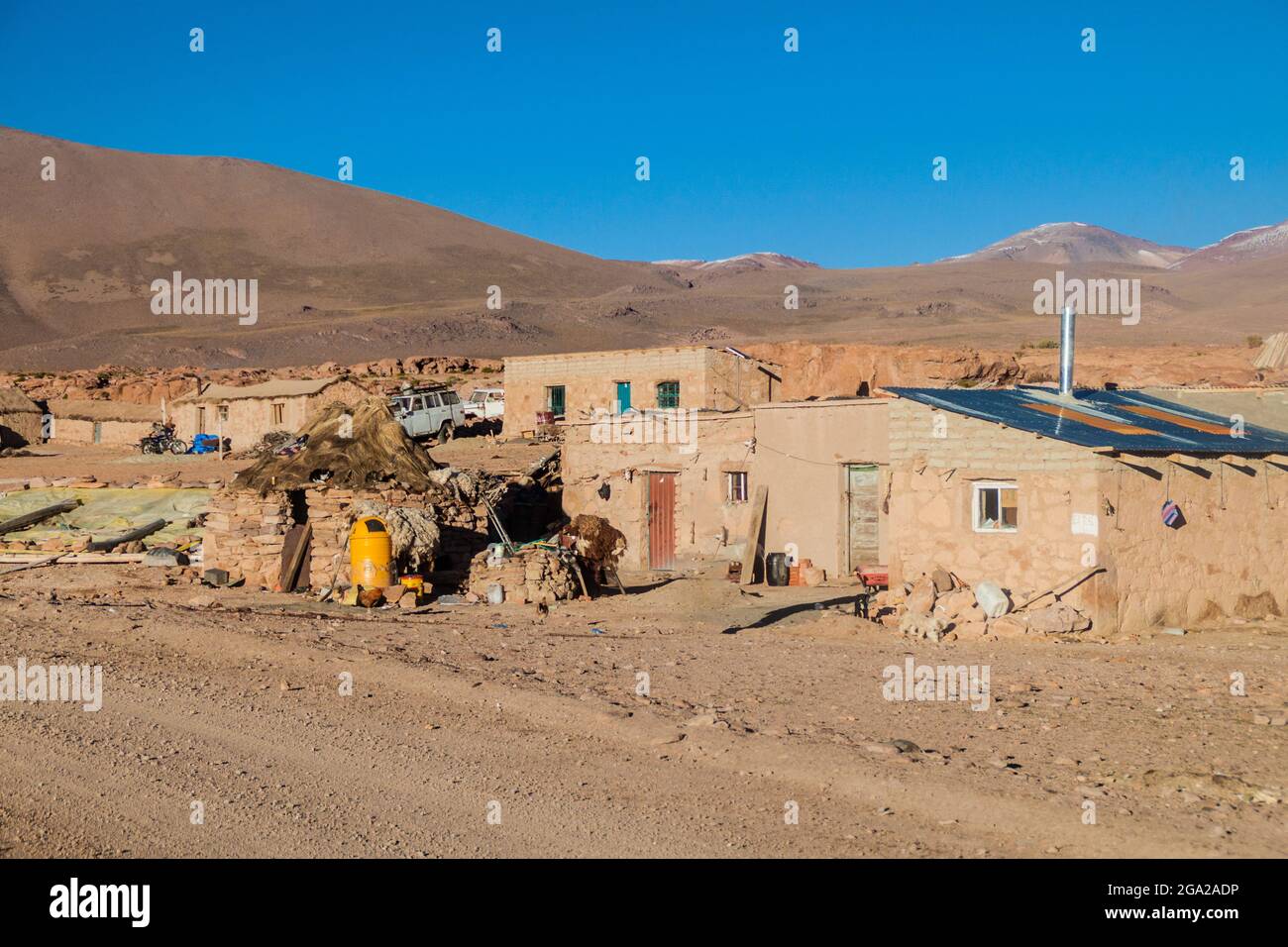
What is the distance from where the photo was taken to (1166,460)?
51.6 ft

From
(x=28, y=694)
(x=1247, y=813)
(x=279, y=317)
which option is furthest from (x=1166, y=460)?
(x=279, y=317)

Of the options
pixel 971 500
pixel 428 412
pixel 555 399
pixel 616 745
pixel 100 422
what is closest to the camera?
pixel 616 745

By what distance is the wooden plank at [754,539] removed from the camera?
818 inches

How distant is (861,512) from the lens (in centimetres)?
2080

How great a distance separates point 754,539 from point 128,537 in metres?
11.5

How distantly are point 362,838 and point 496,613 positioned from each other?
30.9ft

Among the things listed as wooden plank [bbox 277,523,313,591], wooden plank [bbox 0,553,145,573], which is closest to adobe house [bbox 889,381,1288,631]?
wooden plank [bbox 277,523,313,591]

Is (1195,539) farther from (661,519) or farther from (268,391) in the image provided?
(268,391)

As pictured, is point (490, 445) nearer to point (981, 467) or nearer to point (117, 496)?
point (117, 496)

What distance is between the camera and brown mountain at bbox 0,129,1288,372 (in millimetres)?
82438

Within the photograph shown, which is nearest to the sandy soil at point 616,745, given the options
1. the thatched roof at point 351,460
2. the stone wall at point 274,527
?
the stone wall at point 274,527

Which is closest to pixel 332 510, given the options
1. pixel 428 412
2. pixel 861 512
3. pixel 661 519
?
pixel 661 519

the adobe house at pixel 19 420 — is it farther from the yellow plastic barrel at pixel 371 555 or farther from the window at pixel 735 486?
the window at pixel 735 486

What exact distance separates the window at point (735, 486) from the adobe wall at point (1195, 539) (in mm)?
8381
